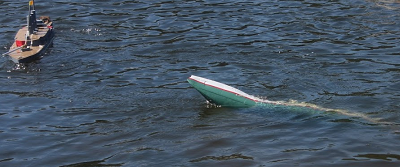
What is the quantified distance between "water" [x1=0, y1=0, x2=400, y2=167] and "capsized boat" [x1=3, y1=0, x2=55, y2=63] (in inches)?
13.3

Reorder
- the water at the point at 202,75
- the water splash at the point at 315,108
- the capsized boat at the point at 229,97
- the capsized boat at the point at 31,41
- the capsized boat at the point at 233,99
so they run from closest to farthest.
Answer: the water at the point at 202,75 → the water splash at the point at 315,108 → the capsized boat at the point at 233,99 → the capsized boat at the point at 229,97 → the capsized boat at the point at 31,41

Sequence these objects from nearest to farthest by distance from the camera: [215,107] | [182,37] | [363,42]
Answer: [215,107] → [363,42] → [182,37]

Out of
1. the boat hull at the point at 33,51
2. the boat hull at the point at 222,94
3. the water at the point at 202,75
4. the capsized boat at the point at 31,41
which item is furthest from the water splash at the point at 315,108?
the capsized boat at the point at 31,41

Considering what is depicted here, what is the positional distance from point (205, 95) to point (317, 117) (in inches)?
119

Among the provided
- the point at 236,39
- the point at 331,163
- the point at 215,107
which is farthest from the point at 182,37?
the point at 331,163

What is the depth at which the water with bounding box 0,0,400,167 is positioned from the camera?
582 inches

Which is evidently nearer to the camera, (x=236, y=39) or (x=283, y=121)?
(x=283, y=121)

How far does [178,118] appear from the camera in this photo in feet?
55.9

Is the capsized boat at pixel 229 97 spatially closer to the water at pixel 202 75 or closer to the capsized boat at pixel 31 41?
the water at pixel 202 75

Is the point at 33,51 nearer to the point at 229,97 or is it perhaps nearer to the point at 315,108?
the point at 229,97

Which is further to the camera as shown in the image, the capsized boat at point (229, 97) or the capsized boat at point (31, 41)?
the capsized boat at point (31, 41)

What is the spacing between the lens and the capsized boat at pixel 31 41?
23.1 metres

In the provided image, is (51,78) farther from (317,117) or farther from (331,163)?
(331,163)

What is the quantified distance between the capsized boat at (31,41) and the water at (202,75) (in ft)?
1.11
